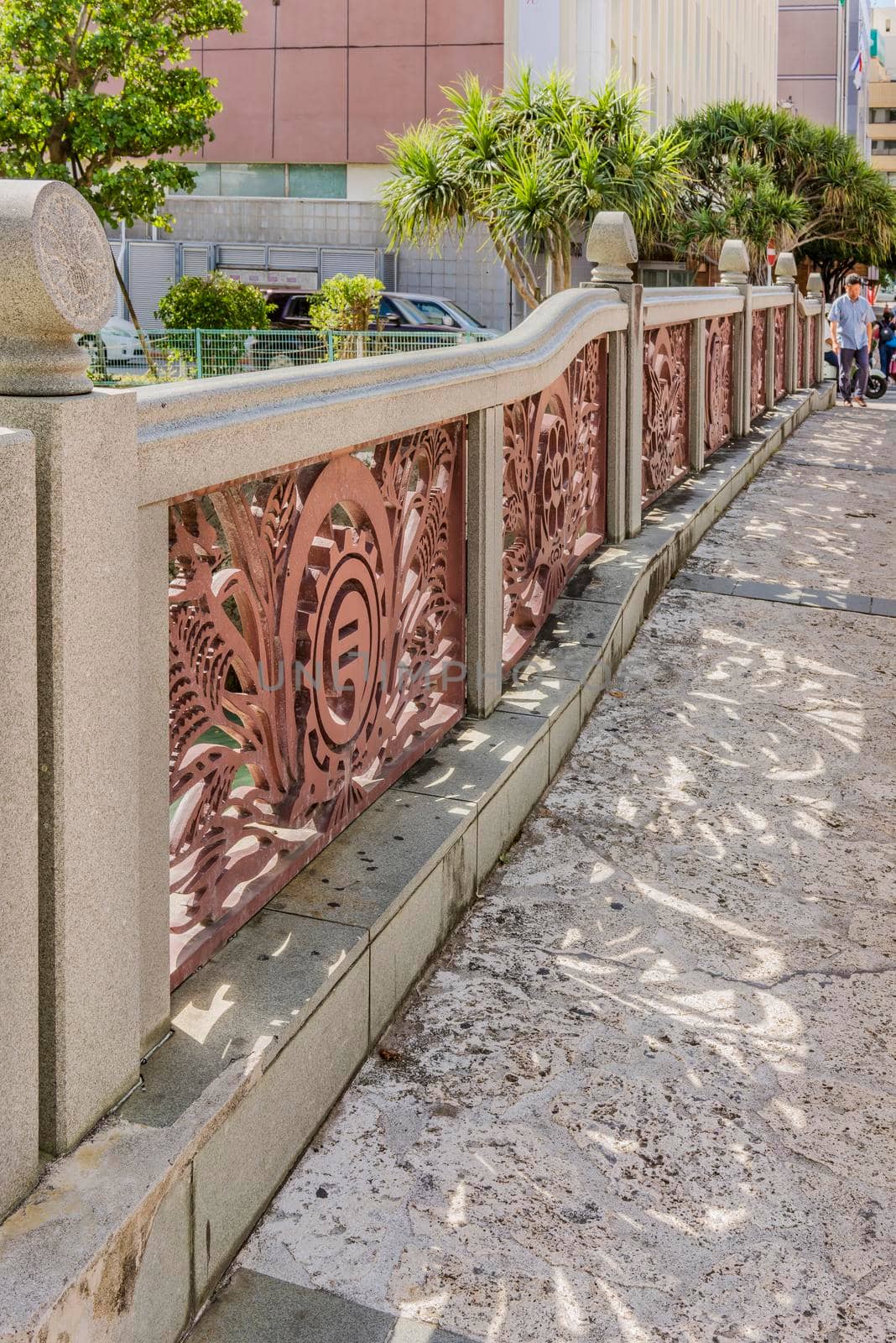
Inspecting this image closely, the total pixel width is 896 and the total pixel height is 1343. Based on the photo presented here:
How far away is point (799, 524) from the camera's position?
28.9 feet

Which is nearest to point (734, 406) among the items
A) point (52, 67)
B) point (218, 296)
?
point (218, 296)

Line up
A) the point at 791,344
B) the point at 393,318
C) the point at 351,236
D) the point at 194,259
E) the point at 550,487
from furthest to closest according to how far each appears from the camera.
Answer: the point at 194,259 → the point at 351,236 → the point at 393,318 → the point at 791,344 → the point at 550,487

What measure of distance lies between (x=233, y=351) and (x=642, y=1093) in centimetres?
1707

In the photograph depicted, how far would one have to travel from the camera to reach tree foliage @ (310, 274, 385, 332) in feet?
70.6

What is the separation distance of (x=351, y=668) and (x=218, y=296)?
18343 millimetres

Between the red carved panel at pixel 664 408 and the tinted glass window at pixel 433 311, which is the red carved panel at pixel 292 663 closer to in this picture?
the red carved panel at pixel 664 408

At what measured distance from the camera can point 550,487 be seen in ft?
17.3

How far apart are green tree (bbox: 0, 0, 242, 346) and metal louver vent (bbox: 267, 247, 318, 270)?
28.6ft

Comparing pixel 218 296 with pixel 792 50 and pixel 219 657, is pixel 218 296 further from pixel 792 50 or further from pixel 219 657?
pixel 792 50

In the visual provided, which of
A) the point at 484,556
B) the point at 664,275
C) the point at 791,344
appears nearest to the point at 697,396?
the point at 484,556

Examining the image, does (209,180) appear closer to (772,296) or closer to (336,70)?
(336,70)

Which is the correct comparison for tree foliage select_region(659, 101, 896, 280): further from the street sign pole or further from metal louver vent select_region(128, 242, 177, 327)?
metal louver vent select_region(128, 242, 177, 327)

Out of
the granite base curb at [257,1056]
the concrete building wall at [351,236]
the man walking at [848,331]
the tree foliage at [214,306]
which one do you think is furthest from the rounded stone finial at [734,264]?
the concrete building wall at [351,236]

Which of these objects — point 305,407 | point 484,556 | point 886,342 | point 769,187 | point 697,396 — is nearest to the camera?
point 305,407
